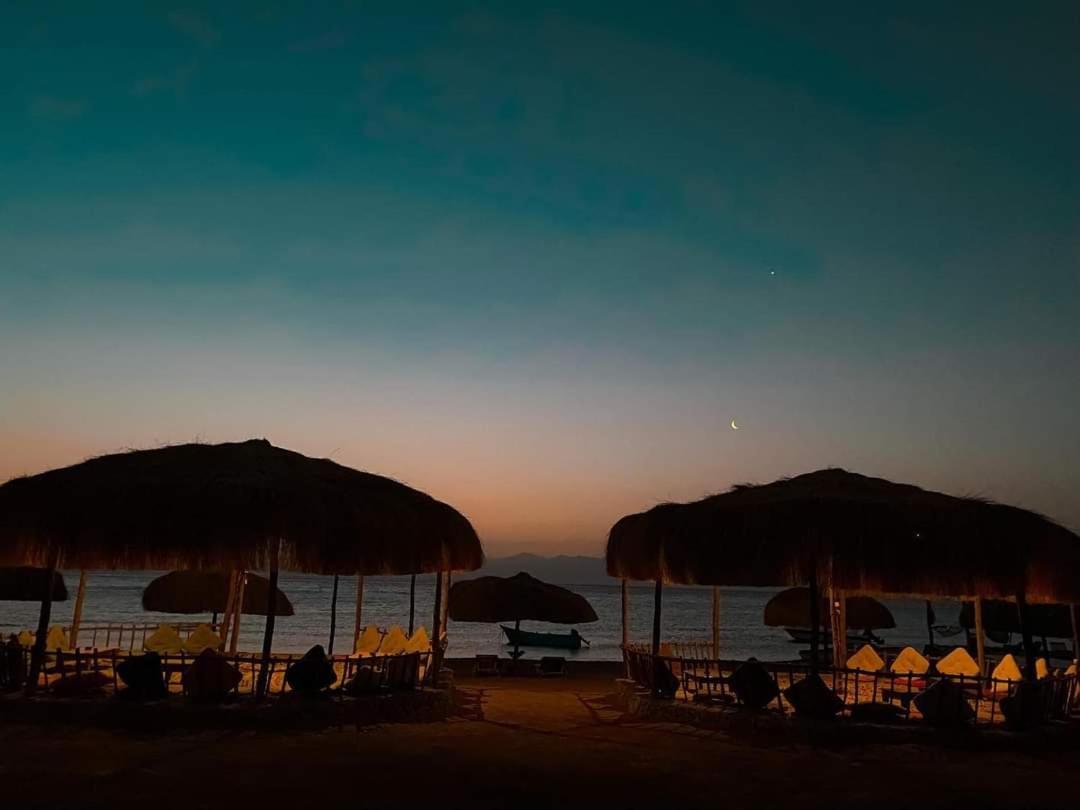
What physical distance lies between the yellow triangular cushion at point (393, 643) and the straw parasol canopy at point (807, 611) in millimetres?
9530

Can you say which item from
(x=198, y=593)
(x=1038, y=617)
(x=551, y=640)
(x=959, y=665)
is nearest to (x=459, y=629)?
(x=551, y=640)

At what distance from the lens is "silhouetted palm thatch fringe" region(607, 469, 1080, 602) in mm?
10555

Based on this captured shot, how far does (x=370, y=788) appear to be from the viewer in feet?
23.7

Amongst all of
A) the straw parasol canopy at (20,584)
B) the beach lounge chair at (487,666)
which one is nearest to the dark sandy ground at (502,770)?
the beach lounge chair at (487,666)

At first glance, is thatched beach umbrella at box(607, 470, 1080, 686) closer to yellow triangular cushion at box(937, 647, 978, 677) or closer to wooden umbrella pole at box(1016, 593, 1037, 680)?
wooden umbrella pole at box(1016, 593, 1037, 680)

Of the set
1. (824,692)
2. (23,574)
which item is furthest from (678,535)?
(23,574)

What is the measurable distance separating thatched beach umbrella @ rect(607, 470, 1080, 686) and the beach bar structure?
1cm

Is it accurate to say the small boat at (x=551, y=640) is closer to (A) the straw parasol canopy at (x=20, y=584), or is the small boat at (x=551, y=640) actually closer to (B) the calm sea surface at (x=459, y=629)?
(B) the calm sea surface at (x=459, y=629)

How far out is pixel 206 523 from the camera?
10.2 m

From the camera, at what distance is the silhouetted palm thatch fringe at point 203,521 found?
33.7 feet

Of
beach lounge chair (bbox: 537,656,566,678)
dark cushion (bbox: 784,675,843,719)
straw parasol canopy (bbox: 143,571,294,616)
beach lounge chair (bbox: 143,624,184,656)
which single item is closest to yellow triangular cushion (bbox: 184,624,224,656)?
beach lounge chair (bbox: 143,624,184,656)

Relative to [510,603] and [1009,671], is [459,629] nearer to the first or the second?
[510,603]

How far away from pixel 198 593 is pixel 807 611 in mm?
12991

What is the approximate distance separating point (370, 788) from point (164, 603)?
37.1ft
